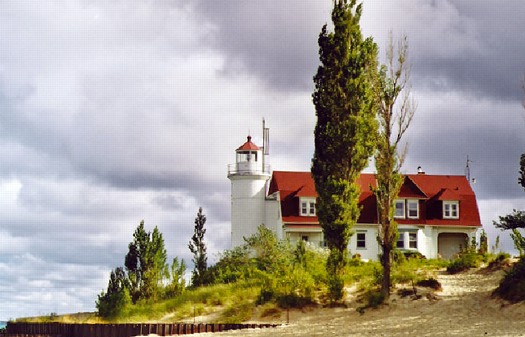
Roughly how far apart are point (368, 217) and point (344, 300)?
22728 millimetres

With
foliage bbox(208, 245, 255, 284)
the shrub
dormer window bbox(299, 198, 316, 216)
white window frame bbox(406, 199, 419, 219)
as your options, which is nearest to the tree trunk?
the shrub

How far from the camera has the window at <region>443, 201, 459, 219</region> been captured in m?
58.3

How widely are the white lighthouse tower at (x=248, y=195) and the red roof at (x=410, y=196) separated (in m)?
1.73

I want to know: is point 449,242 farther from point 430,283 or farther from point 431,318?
point 431,318

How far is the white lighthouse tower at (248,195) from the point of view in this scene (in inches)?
2235

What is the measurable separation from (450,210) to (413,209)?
9.44 ft

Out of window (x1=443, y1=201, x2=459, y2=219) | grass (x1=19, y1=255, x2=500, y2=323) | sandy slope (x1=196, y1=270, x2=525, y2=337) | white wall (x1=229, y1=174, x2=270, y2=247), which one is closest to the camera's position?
sandy slope (x1=196, y1=270, x2=525, y2=337)

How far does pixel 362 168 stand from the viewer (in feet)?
129

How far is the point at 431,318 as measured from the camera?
2850cm

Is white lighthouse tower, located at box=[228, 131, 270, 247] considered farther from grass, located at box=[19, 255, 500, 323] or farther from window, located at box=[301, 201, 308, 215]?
grass, located at box=[19, 255, 500, 323]

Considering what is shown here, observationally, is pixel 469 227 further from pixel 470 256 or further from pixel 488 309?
pixel 488 309

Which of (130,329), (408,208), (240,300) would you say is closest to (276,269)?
(240,300)

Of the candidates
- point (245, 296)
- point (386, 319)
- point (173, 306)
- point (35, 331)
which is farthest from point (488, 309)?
point (35, 331)

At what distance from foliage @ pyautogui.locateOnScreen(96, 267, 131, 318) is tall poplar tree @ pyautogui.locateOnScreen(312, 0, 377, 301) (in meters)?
13.0
